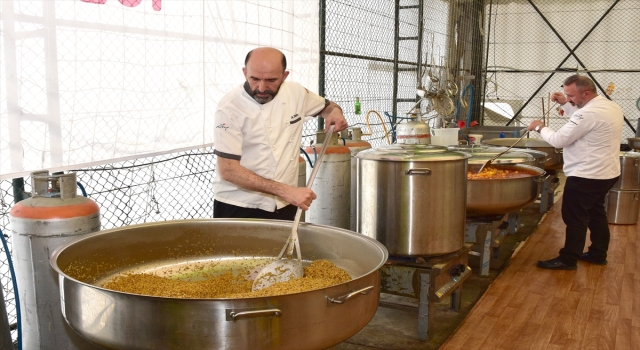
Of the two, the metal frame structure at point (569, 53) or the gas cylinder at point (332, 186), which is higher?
the metal frame structure at point (569, 53)

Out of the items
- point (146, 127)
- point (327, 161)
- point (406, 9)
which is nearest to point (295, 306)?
point (146, 127)

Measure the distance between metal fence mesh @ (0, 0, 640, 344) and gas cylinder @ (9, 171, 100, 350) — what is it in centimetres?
31

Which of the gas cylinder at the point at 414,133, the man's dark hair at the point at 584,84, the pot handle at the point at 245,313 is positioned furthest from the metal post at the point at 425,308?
the man's dark hair at the point at 584,84

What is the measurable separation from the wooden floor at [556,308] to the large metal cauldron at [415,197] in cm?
59

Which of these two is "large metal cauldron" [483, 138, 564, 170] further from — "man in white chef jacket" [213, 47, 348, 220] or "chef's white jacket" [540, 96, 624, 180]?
"man in white chef jacket" [213, 47, 348, 220]

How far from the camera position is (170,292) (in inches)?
59.7

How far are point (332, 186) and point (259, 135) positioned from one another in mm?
1267

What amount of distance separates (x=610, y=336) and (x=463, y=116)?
5.53 meters

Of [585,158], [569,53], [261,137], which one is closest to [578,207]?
[585,158]

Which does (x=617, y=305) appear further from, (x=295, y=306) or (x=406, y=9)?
(x=406, y=9)

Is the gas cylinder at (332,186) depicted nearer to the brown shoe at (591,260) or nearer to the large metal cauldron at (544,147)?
the brown shoe at (591,260)

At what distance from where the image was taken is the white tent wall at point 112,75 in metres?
2.12

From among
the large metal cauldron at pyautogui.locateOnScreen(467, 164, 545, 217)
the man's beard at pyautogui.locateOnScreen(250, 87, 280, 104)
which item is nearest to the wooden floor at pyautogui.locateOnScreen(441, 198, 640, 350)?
the large metal cauldron at pyautogui.locateOnScreen(467, 164, 545, 217)

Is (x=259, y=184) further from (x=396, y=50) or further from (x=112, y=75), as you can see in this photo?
(x=396, y=50)
